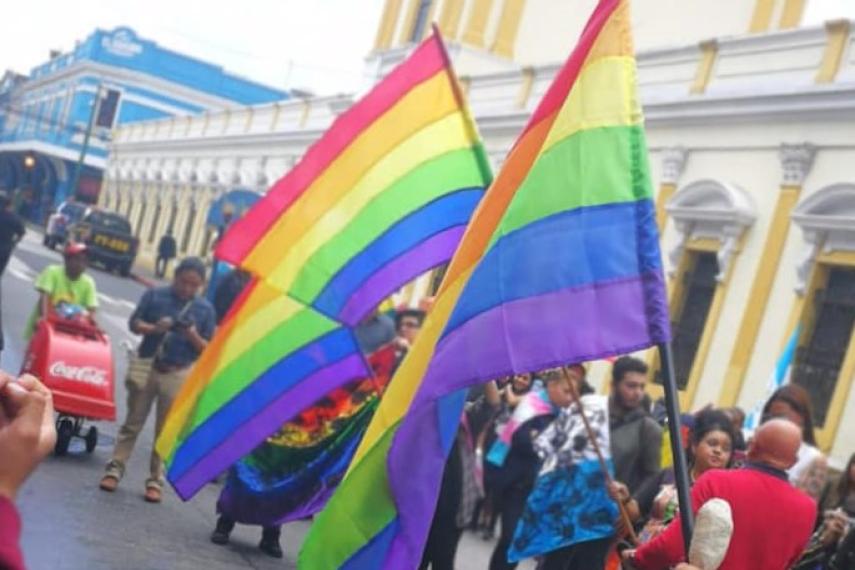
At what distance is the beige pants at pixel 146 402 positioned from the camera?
8.73 m

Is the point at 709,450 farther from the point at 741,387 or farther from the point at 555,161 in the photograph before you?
the point at 741,387

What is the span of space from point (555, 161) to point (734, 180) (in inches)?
506

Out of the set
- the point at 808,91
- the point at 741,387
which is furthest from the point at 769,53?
the point at 741,387

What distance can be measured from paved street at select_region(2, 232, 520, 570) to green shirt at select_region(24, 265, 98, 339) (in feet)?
3.48

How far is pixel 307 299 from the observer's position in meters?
Result: 6.90

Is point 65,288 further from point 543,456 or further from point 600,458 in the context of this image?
point 600,458

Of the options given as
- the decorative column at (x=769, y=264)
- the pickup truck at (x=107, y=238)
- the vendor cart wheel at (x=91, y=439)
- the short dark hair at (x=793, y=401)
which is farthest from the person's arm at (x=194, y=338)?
the pickup truck at (x=107, y=238)

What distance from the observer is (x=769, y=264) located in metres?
15.8

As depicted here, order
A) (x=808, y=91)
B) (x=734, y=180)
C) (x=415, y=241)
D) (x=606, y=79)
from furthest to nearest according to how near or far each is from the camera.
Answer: (x=734, y=180) < (x=808, y=91) < (x=415, y=241) < (x=606, y=79)

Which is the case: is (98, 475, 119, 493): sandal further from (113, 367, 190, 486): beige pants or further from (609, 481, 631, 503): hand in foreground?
(609, 481, 631, 503): hand in foreground

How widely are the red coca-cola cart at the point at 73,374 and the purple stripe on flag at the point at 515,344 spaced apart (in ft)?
15.6

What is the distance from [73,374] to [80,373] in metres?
0.05

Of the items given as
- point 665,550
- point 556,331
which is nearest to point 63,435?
point 556,331

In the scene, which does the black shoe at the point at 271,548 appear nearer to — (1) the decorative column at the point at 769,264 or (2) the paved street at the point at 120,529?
(2) the paved street at the point at 120,529
